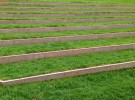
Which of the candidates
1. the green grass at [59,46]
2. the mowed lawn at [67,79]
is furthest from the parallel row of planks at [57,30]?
the green grass at [59,46]

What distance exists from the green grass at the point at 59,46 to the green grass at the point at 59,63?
52 cm

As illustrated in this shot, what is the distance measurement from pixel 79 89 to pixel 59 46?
3.03 metres

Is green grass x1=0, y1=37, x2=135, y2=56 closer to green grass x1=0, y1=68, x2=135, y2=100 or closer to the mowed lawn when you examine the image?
the mowed lawn

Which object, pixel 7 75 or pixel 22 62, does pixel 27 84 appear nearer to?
pixel 7 75

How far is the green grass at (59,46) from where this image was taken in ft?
35.1

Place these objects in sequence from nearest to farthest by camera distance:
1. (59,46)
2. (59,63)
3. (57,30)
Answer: (59,63), (59,46), (57,30)

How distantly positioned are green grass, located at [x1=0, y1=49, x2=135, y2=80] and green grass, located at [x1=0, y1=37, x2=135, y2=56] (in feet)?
1.71

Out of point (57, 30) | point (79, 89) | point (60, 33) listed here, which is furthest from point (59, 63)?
point (57, 30)

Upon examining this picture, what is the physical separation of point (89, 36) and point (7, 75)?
5.28 meters

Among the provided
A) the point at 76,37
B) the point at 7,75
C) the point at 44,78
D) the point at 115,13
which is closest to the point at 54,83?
the point at 44,78

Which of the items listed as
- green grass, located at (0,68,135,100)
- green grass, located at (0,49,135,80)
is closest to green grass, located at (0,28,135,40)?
green grass, located at (0,49,135,80)

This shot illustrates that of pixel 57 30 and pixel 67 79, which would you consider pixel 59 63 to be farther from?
pixel 57 30

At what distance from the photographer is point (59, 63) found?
10594mm

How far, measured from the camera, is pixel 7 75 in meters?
9.19
